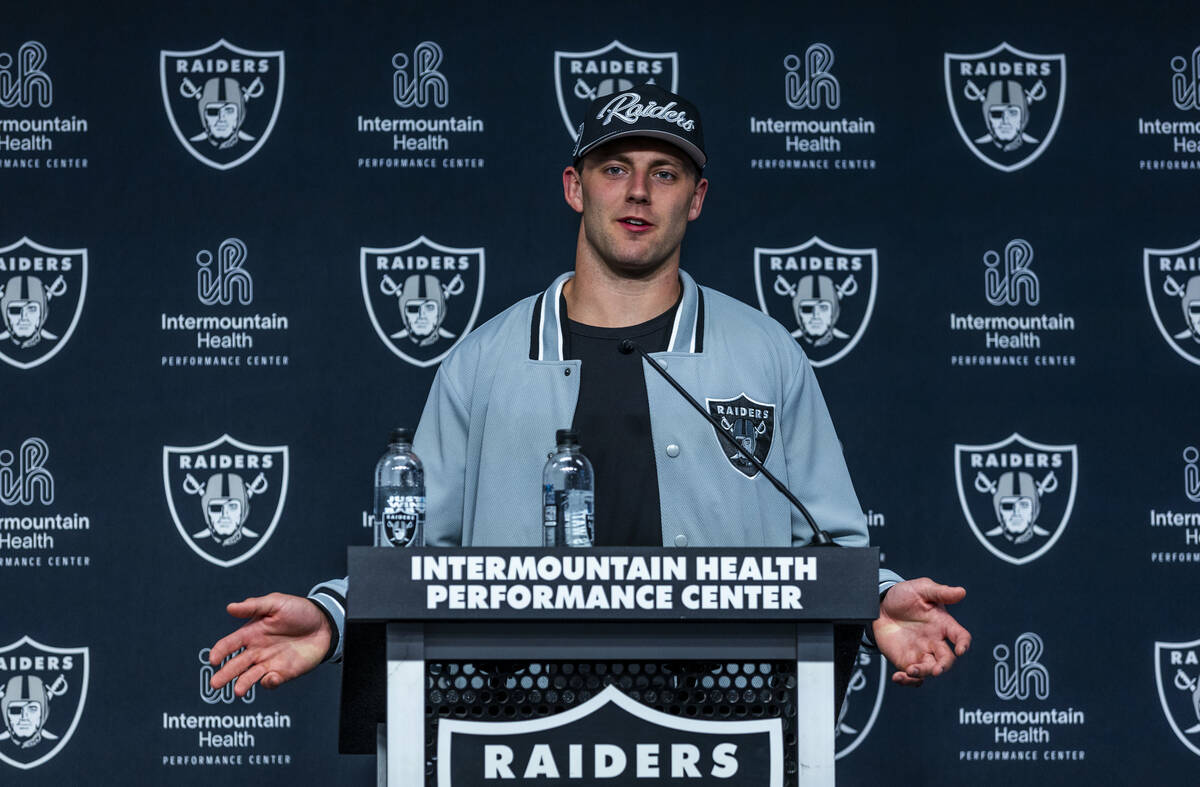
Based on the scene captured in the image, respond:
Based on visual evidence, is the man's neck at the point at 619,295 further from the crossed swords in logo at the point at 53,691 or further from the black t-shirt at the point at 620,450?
the crossed swords in logo at the point at 53,691

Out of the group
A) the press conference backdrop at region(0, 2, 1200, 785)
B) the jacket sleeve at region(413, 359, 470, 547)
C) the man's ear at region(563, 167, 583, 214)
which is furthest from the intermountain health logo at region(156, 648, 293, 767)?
the man's ear at region(563, 167, 583, 214)

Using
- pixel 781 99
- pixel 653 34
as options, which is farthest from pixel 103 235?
pixel 781 99

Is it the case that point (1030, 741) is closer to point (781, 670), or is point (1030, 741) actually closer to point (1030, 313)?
point (1030, 313)

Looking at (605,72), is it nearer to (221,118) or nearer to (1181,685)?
(221,118)

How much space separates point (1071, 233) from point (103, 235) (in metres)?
2.51

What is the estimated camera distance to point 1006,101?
341 cm

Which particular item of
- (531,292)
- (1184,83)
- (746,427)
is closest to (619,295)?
(746,427)

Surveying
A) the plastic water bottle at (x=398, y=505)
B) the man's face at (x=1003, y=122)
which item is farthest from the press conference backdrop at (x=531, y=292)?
the plastic water bottle at (x=398, y=505)

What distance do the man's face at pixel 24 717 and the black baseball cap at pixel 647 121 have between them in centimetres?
206

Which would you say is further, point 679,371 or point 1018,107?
point 1018,107

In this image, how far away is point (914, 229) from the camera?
11.0 feet

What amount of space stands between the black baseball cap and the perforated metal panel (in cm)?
96

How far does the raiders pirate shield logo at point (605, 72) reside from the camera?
3.38m

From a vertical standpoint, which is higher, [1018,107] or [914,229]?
[1018,107]
